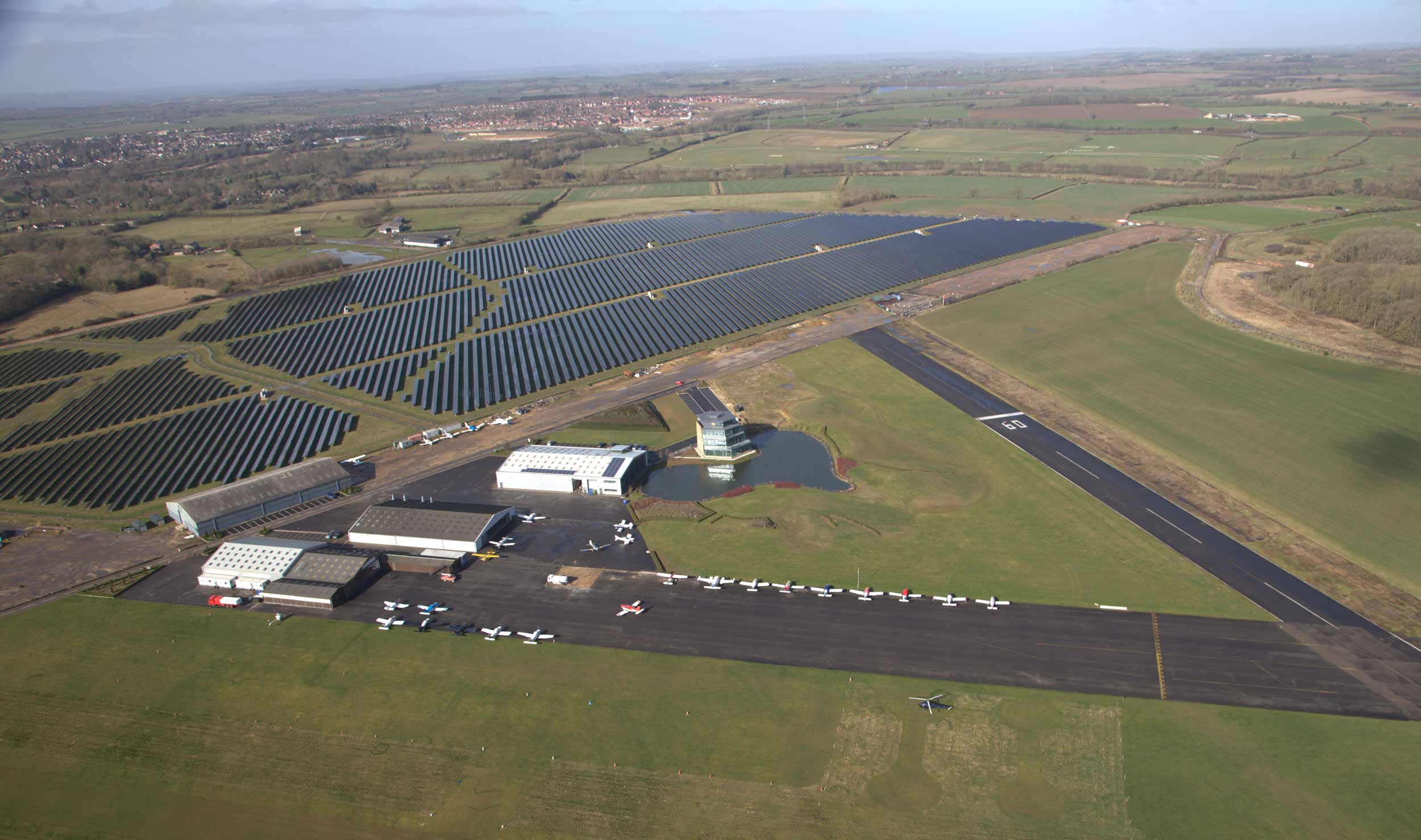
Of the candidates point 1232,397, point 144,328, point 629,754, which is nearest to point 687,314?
point 1232,397

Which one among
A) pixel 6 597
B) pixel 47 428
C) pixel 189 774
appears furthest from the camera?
pixel 47 428


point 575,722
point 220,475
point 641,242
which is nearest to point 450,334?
point 220,475

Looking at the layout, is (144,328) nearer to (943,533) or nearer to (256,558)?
(256,558)

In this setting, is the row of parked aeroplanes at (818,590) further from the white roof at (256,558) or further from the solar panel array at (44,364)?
the solar panel array at (44,364)

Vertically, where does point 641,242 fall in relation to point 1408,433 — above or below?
above

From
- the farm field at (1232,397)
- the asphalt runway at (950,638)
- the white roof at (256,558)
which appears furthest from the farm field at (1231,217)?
the white roof at (256,558)

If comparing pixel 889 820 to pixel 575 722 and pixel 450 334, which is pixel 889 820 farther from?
pixel 450 334
